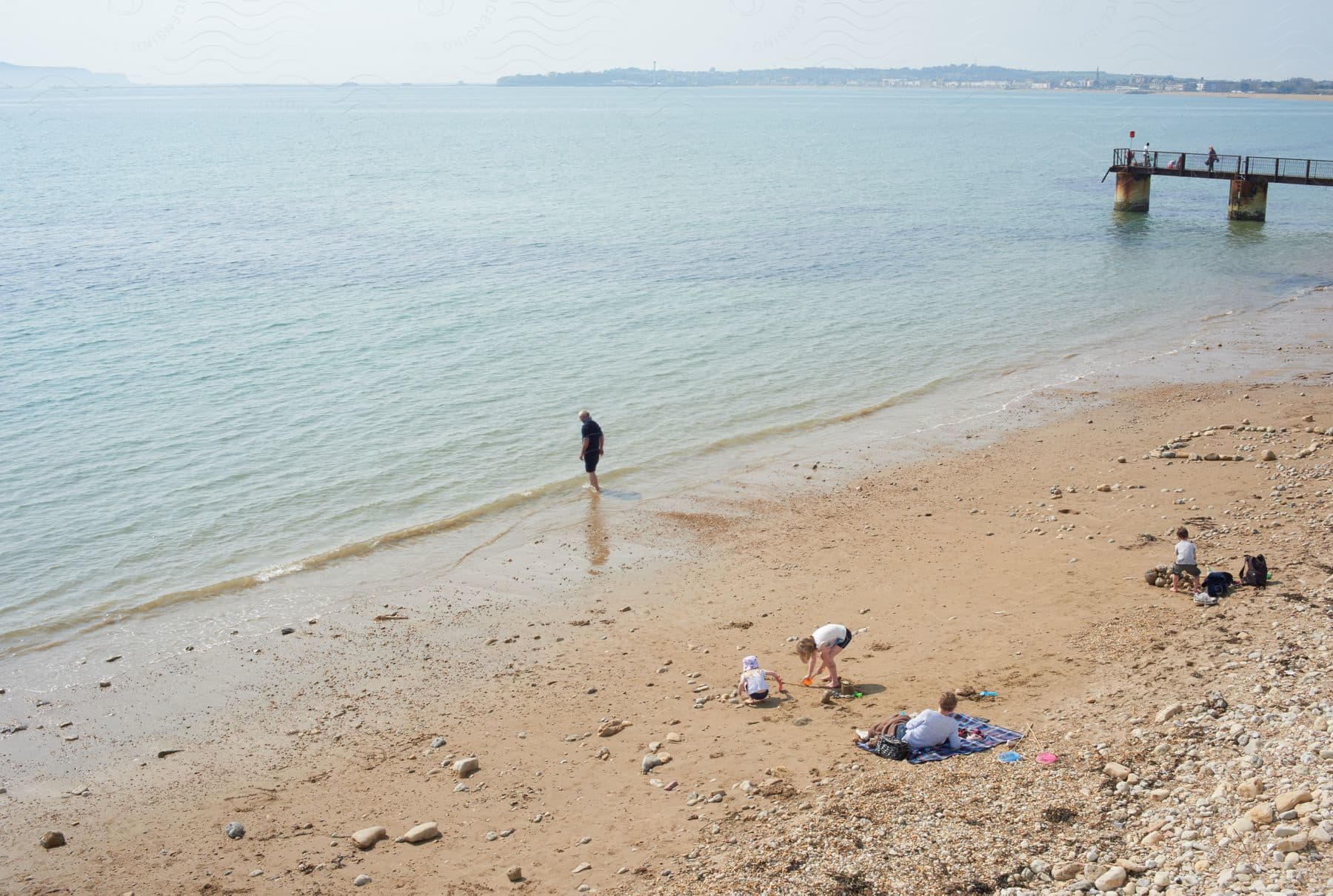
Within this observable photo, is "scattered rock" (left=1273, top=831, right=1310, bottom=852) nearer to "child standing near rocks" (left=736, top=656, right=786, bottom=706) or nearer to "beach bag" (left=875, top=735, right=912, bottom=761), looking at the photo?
"beach bag" (left=875, top=735, right=912, bottom=761)

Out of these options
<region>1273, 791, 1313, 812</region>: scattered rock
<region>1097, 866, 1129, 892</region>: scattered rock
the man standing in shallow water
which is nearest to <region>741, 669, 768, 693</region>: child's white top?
<region>1097, 866, 1129, 892</region>: scattered rock

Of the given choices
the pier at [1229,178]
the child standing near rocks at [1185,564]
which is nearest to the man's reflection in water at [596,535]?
the child standing near rocks at [1185,564]

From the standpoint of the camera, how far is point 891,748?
10492mm

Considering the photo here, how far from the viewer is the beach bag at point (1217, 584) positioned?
13203 mm

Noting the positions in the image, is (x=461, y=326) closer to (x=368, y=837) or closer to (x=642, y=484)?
(x=642, y=484)

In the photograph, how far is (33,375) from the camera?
98.4ft

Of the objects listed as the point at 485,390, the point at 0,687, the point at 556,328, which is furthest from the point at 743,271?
the point at 0,687

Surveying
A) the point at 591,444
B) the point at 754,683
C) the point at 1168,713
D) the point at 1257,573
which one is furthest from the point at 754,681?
the point at 591,444

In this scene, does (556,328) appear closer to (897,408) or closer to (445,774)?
(897,408)

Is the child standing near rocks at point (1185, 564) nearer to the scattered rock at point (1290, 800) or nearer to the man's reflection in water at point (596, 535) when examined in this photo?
the scattered rock at point (1290, 800)

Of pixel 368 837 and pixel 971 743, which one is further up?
pixel 971 743

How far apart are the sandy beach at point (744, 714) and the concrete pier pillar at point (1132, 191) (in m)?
45.8

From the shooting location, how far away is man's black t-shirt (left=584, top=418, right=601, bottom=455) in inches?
824

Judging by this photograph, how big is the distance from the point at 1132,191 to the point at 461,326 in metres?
43.8
